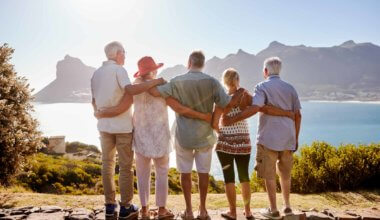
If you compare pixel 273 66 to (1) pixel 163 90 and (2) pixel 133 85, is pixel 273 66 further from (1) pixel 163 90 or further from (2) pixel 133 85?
(2) pixel 133 85

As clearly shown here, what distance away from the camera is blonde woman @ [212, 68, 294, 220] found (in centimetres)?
495

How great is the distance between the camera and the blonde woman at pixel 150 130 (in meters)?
4.80

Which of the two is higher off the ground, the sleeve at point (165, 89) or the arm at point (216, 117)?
the sleeve at point (165, 89)

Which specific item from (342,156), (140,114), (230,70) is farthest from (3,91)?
(342,156)

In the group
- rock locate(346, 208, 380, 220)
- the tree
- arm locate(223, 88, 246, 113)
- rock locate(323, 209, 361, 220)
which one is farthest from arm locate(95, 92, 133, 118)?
the tree

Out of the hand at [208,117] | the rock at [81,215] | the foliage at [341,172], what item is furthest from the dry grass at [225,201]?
the hand at [208,117]

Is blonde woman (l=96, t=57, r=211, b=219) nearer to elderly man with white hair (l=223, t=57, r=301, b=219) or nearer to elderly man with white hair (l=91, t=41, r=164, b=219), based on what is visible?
elderly man with white hair (l=91, t=41, r=164, b=219)

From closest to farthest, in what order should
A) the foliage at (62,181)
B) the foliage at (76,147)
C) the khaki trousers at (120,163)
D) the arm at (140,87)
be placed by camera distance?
1. the arm at (140,87)
2. the khaki trousers at (120,163)
3. the foliage at (62,181)
4. the foliage at (76,147)

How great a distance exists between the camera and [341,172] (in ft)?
28.5

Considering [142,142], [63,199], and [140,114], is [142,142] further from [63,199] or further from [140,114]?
[63,199]

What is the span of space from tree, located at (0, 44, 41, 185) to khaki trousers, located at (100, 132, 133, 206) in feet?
13.9

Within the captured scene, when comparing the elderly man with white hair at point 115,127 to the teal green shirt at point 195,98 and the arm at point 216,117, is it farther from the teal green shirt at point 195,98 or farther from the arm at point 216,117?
the arm at point 216,117

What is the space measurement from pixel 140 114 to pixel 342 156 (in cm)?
639

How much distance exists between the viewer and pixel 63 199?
7176mm
